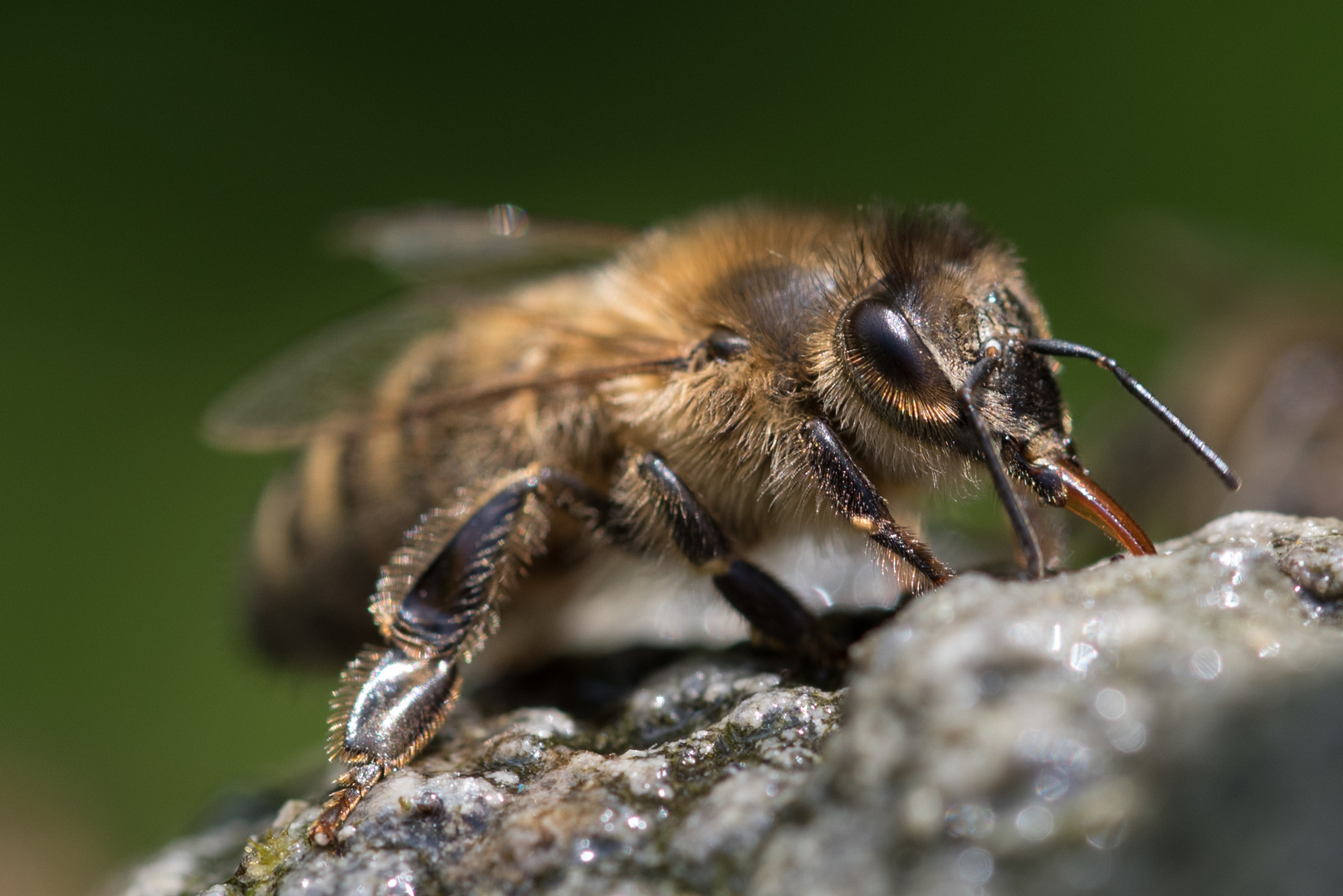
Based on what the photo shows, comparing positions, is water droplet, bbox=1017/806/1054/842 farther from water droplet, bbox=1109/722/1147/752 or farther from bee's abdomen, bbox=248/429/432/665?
bee's abdomen, bbox=248/429/432/665

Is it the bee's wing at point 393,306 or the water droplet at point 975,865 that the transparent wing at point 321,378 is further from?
the water droplet at point 975,865

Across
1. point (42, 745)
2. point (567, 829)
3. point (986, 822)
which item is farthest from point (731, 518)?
point (42, 745)

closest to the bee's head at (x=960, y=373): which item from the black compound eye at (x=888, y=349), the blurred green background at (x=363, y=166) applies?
the black compound eye at (x=888, y=349)

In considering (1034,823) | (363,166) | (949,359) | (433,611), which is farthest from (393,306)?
(363,166)

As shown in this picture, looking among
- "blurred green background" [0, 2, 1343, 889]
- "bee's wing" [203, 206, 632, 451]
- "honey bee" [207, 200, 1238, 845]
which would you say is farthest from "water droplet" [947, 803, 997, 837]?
"blurred green background" [0, 2, 1343, 889]

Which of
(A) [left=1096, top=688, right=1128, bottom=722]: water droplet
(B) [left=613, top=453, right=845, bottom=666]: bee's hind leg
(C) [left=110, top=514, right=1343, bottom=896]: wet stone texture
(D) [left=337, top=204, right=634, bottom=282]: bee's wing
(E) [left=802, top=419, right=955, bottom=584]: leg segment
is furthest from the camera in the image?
(D) [left=337, top=204, right=634, bottom=282]: bee's wing

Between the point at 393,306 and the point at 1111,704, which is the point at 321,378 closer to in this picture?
the point at 393,306
